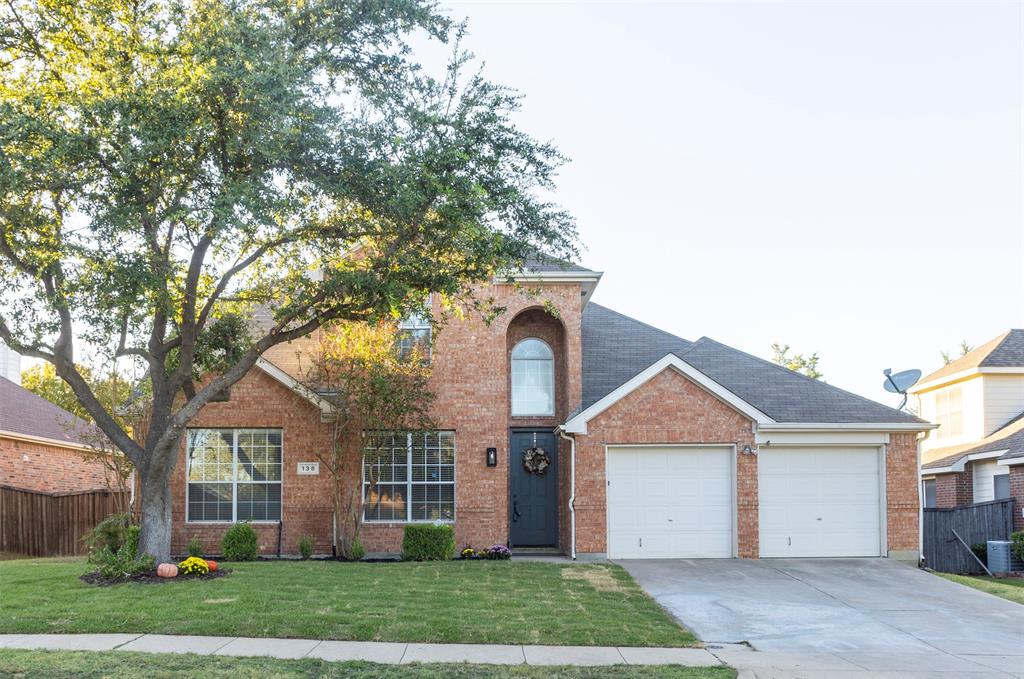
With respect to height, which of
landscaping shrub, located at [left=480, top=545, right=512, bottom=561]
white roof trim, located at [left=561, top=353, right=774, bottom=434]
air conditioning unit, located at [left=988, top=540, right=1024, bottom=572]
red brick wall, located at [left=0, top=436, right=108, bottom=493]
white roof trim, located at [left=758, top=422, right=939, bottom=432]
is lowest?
air conditioning unit, located at [left=988, top=540, right=1024, bottom=572]

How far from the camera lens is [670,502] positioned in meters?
18.6

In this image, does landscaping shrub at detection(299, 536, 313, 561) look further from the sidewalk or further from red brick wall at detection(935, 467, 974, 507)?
red brick wall at detection(935, 467, 974, 507)

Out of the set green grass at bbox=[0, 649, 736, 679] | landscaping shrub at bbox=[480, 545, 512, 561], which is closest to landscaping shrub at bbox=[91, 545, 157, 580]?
green grass at bbox=[0, 649, 736, 679]

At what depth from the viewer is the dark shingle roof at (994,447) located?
22444 millimetres

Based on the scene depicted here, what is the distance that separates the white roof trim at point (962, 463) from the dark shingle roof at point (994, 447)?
Answer: 0.27ft

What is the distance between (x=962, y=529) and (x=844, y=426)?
4960mm

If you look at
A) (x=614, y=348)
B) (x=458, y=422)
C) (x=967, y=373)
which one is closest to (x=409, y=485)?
(x=458, y=422)

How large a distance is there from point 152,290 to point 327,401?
6184mm

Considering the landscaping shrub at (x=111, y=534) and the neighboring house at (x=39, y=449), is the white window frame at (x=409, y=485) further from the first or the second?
the neighboring house at (x=39, y=449)

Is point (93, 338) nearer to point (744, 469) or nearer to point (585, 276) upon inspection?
point (585, 276)

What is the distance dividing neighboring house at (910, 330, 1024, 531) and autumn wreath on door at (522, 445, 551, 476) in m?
11.4

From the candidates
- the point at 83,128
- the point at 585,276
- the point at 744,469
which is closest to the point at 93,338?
the point at 83,128

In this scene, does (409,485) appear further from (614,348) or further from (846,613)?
(846,613)

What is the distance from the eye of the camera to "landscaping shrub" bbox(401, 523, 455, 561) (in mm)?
17859
